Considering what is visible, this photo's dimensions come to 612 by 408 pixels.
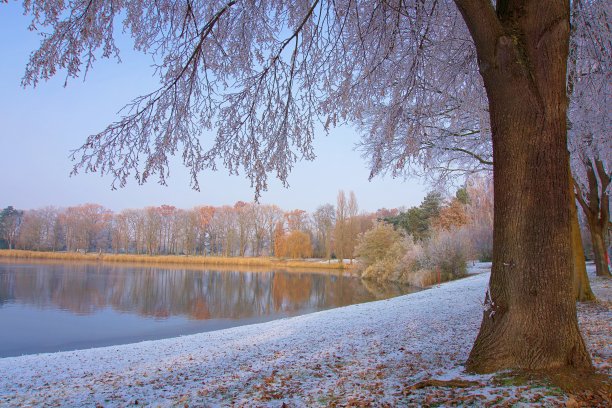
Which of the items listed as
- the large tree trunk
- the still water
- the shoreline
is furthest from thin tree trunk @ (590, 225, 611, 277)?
the shoreline

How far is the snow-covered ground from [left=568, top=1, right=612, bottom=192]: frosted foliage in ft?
11.3

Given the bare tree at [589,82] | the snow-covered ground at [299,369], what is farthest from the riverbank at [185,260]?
the snow-covered ground at [299,369]

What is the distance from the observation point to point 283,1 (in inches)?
223

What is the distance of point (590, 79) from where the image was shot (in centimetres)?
651

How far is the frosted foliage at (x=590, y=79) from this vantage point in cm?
546

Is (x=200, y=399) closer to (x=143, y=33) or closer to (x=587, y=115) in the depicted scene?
(x=143, y=33)

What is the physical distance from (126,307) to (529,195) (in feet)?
52.3

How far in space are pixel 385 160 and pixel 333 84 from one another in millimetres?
3736

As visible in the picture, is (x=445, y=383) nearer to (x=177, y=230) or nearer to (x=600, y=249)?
(x=600, y=249)

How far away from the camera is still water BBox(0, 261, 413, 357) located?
11.0 metres

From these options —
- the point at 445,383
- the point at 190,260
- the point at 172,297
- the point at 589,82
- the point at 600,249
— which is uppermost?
the point at 589,82

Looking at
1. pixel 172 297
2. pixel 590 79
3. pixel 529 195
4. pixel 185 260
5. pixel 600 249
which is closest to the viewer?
pixel 529 195

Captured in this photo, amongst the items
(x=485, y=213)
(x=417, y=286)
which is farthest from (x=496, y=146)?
(x=485, y=213)

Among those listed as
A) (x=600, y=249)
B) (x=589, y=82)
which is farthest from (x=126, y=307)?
(x=600, y=249)
